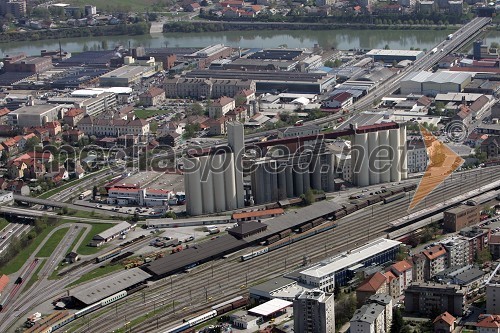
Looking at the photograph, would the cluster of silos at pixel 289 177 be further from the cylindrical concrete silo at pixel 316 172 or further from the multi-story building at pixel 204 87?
the multi-story building at pixel 204 87

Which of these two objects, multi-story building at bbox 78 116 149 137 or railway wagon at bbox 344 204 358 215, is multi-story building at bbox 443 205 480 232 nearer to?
railway wagon at bbox 344 204 358 215

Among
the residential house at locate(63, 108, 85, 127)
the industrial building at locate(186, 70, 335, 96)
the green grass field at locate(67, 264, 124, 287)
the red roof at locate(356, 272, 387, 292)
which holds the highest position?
the industrial building at locate(186, 70, 335, 96)

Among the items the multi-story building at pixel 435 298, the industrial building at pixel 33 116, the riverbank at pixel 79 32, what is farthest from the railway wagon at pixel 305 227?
the riverbank at pixel 79 32

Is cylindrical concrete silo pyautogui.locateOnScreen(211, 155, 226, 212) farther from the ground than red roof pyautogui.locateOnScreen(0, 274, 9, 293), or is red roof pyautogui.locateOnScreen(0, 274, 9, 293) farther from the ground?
cylindrical concrete silo pyautogui.locateOnScreen(211, 155, 226, 212)

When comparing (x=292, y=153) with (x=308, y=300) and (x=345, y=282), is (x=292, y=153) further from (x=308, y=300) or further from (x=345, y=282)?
(x=308, y=300)

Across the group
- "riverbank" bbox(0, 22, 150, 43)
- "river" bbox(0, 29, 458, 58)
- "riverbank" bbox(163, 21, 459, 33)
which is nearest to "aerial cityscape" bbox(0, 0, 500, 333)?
"river" bbox(0, 29, 458, 58)

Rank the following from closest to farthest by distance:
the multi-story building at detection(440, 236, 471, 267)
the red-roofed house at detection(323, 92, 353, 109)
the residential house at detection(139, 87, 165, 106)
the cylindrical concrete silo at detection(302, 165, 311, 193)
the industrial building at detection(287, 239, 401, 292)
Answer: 1. the industrial building at detection(287, 239, 401, 292)
2. the multi-story building at detection(440, 236, 471, 267)
3. the cylindrical concrete silo at detection(302, 165, 311, 193)
4. the red-roofed house at detection(323, 92, 353, 109)
5. the residential house at detection(139, 87, 165, 106)
